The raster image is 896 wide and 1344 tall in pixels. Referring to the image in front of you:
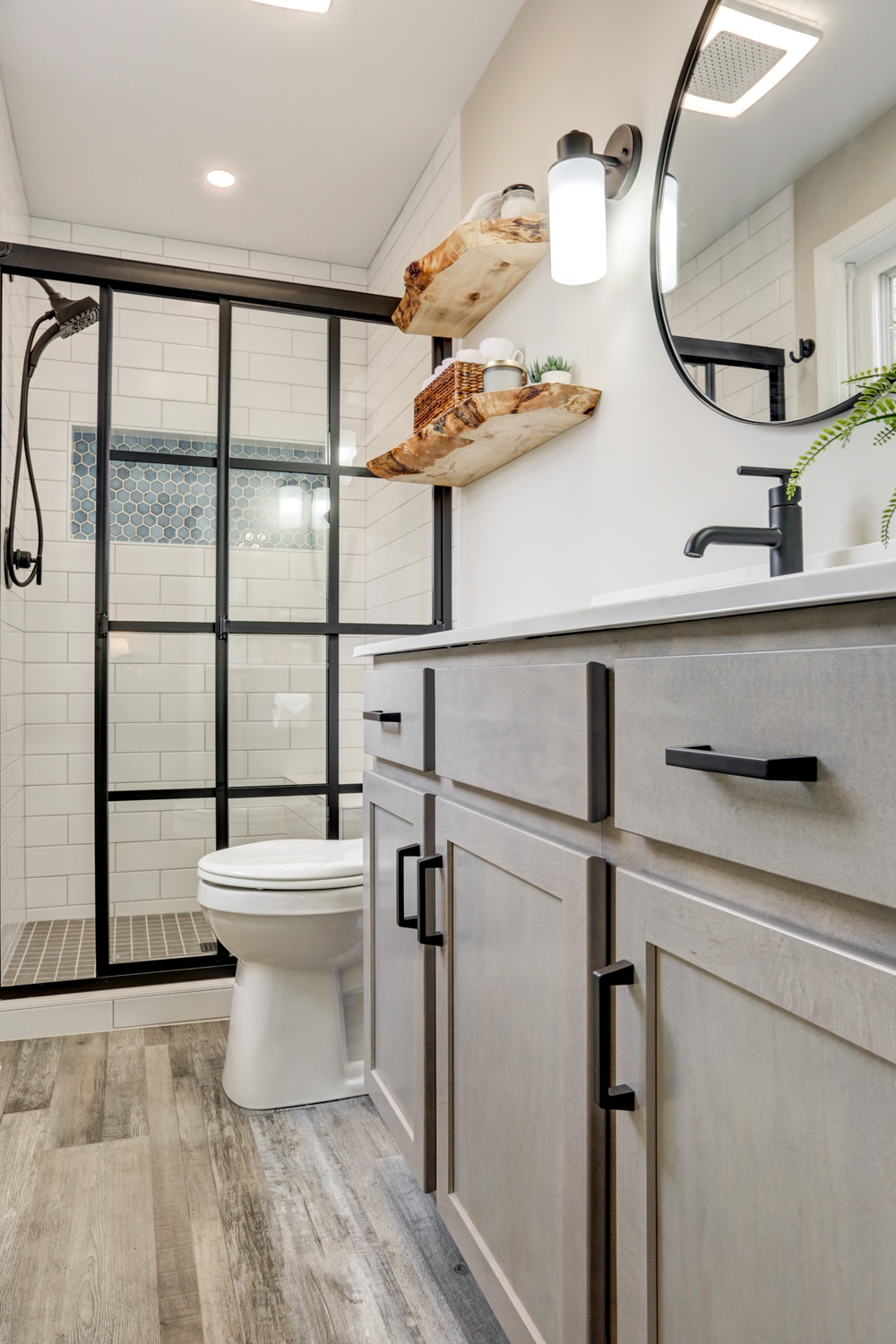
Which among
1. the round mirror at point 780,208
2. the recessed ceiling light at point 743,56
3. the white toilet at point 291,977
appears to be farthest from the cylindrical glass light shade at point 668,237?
the white toilet at point 291,977

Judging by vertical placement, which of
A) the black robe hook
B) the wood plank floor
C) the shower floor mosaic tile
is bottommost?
the wood plank floor

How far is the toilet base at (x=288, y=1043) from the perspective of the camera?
6.31 feet

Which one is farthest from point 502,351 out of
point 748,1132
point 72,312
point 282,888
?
point 748,1132

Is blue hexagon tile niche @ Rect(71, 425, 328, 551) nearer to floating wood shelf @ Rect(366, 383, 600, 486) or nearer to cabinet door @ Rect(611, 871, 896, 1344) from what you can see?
floating wood shelf @ Rect(366, 383, 600, 486)

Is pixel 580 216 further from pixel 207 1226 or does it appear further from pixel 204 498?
pixel 207 1226

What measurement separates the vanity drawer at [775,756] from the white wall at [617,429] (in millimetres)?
557

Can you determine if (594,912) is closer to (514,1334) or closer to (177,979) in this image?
(514,1334)

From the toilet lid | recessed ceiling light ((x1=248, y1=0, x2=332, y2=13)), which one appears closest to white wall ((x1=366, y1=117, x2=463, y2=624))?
recessed ceiling light ((x1=248, y1=0, x2=332, y2=13))

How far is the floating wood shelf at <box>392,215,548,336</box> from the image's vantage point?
1.99 metres

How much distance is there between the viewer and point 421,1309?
4.23 ft

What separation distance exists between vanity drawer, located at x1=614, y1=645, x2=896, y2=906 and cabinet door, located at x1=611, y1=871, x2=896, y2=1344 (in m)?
0.05

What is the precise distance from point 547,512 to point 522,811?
1181mm

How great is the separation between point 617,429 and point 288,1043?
146 cm

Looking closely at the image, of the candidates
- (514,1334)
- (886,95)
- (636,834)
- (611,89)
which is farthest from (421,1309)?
(611,89)
